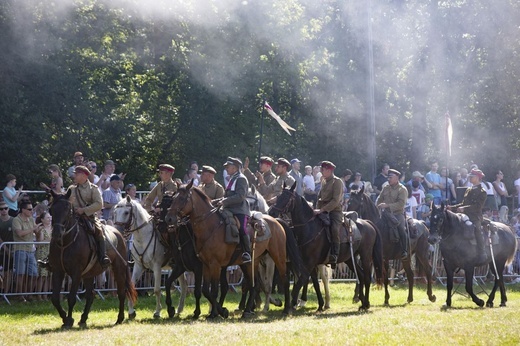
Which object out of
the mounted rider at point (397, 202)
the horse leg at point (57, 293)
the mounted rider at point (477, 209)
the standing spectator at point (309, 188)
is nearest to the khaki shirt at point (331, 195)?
the mounted rider at point (477, 209)

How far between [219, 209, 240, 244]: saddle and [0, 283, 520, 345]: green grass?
4.62ft

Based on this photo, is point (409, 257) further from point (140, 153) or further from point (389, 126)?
point (389, 126)

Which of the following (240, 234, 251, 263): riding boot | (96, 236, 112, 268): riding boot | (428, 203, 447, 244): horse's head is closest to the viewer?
(96, 236, 112, 268): riding boot

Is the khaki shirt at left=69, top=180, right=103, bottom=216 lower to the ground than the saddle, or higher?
higher

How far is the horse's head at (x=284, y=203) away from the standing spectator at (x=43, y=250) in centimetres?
482

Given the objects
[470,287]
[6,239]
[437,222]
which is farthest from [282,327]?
[6,239]

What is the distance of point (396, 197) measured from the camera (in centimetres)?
2203

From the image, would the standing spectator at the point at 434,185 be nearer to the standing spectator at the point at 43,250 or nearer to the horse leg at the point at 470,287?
the horse leg at the point at 470,287

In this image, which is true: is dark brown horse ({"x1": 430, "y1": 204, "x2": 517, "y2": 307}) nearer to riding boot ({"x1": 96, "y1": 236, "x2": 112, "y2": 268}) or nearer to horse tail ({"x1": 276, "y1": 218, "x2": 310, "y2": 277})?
horse tail ({"x1": 276, "y1": 218, "x2": 310, "y2": 277})

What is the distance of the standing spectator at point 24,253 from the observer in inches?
743

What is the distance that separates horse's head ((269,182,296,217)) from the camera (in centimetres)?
1814

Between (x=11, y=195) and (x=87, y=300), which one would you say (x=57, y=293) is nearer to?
(x=87, y=300)

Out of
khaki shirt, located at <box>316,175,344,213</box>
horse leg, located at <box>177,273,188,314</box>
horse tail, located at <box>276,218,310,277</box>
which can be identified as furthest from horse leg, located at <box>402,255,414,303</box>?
horse leg, located at <box>177,273,188,314</box>

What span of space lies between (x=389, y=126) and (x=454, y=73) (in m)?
3.91
